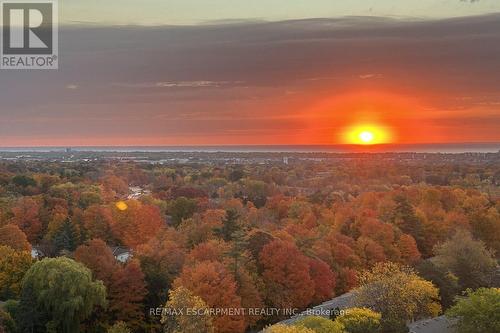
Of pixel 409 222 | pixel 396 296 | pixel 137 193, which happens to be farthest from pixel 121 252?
pixel 137 193

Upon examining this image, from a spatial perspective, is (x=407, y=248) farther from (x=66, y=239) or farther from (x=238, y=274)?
(x=66, y=239)

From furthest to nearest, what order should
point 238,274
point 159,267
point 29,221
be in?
point 29,221
point 159,267
point 238,274

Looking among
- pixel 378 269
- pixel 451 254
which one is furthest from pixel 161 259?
pixel 451 254

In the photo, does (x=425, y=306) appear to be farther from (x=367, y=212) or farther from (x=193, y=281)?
(x=367, y=212)

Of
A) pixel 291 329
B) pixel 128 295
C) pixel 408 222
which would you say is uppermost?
pixel 408 222

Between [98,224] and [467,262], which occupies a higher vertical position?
[98,224]

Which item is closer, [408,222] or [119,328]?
[119,328]
